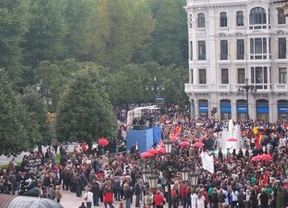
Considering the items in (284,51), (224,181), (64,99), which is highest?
(284,51)

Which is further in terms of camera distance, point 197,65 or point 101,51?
point 101,51

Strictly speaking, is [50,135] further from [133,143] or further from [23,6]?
[23,6]

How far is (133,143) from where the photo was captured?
190ft

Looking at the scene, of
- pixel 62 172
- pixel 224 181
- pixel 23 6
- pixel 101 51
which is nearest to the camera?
pixel 224 181

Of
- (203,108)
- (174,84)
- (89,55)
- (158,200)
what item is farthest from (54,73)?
(158,200)

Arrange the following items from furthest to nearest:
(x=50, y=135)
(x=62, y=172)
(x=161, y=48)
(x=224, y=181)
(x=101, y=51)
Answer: (x=161, y=48) < (x=101, y=51) < (x=50, y=135) < (x=62, y=172) < (x=224, y=181)

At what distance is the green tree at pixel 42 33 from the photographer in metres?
87.8

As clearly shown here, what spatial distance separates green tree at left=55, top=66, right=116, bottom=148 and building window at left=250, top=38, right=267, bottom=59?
29.5 m

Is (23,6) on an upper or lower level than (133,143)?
upper

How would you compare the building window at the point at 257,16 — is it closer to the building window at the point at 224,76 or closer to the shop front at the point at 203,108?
the building window at the point at 224,76

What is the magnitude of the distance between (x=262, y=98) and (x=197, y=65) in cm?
788

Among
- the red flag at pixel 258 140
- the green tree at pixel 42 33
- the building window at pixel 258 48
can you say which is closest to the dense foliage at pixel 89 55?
the green tree at pixel 42 33

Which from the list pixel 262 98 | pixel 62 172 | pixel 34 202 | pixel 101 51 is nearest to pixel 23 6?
pixel 101 51

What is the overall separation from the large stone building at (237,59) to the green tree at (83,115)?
87.5ft
